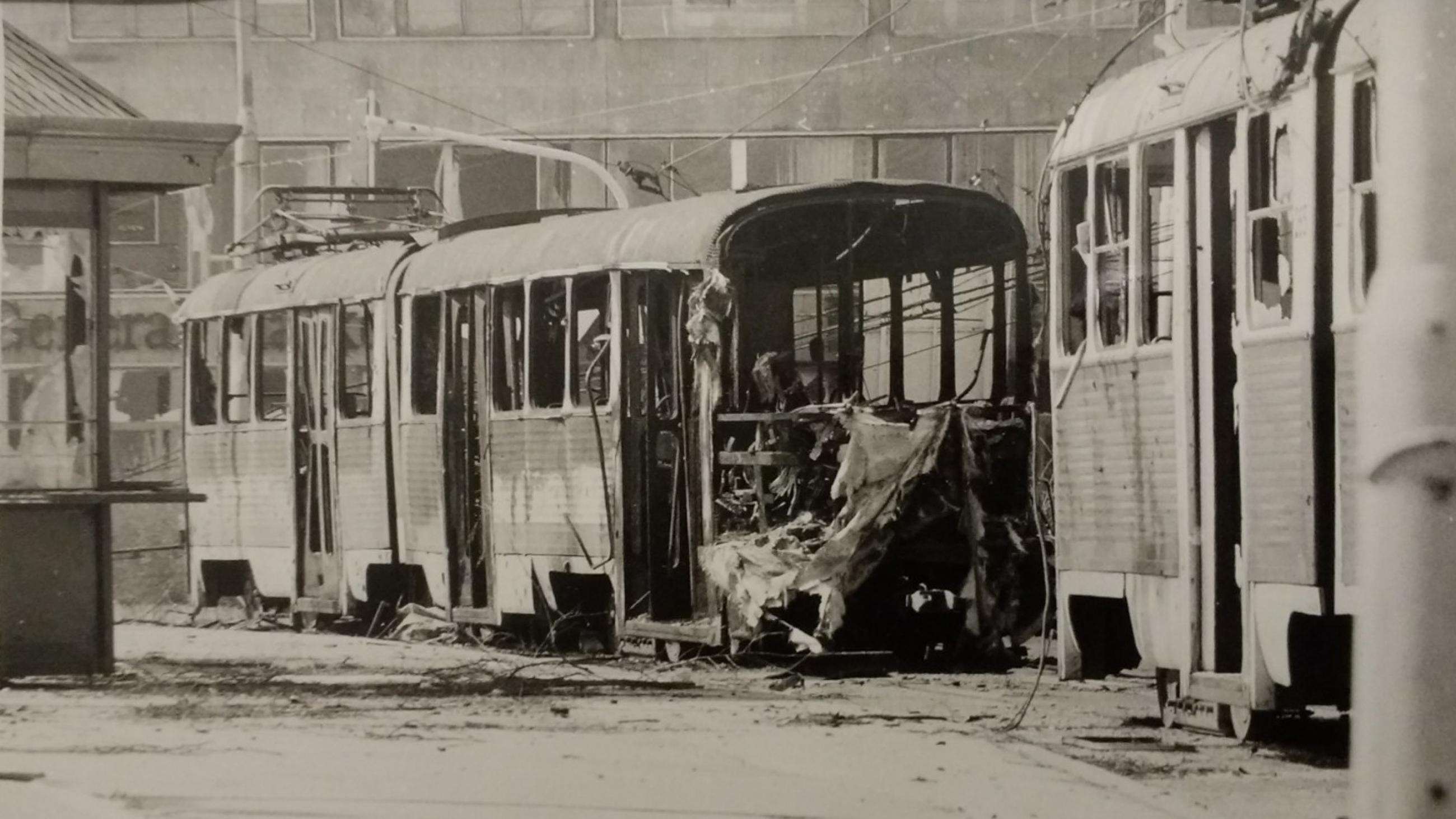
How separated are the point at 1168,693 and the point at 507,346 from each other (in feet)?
21.6

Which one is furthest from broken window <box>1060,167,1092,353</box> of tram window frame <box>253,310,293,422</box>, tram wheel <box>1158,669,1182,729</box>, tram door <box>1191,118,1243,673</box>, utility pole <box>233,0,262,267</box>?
tram window frame <box>253,310,293,422</box>

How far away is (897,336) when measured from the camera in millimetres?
15188

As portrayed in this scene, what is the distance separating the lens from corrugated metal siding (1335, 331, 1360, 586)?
337 inches

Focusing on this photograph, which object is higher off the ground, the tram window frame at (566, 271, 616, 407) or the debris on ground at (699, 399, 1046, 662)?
the tram window frame at (566, 271, 616, 407)

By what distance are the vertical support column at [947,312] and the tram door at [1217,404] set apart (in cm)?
512

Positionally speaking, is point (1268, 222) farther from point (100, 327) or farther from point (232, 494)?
point (232, 494)

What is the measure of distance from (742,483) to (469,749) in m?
4.21

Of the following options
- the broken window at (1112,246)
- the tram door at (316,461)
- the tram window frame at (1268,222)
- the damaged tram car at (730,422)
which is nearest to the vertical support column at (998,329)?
the damaged tram car at (730,422)

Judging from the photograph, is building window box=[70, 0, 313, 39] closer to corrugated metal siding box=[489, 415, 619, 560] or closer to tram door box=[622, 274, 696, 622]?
corrugated metal siding box=[489, 415, 619, 560]

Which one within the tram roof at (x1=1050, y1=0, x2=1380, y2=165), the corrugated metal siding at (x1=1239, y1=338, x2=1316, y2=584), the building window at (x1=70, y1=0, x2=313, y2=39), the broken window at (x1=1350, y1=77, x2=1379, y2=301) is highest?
the building window at (x1=70, y1=0, x2=313, y2=39)

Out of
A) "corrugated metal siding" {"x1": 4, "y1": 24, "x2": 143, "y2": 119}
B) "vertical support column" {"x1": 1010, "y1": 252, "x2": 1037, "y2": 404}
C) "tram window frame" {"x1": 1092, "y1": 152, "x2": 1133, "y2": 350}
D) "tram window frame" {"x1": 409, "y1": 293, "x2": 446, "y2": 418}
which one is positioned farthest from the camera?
"tram window frame" {"x1": 409, "y1": 293, "x2": 446, "y2": 418}

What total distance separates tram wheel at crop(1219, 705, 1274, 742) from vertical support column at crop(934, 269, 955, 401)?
508 centimetres

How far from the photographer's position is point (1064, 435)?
11.4 meters

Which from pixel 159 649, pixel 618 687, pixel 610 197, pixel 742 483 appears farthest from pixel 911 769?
pixel 610 197
